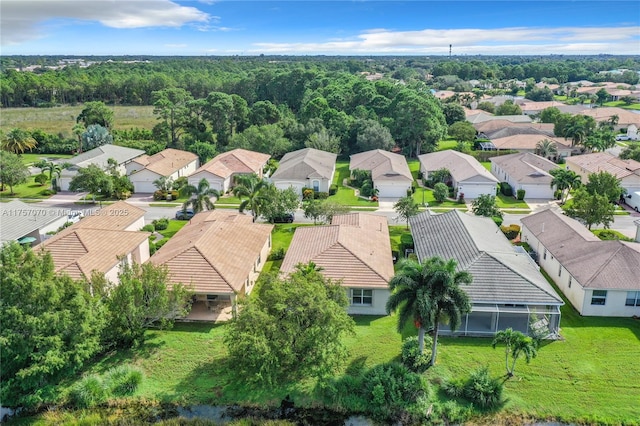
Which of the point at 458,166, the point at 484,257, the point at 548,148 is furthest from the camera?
the point at 548,148

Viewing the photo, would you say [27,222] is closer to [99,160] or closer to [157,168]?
[157,168]

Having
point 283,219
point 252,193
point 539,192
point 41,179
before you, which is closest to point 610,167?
point 539,192

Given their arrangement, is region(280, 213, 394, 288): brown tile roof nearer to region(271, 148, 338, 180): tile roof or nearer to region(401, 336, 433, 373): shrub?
region(401, 336, 433, 373): shrub

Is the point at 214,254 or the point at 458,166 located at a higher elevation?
the point at 214,254

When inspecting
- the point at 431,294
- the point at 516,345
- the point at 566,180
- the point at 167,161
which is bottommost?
the point at 516,345

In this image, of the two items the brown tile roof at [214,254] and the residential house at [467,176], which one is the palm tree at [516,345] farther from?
the residential house at [467,176]

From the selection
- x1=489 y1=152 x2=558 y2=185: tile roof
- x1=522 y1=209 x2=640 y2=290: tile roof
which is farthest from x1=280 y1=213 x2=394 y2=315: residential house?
x1=489 y1=152 x2=558 y2=185: tile roof
